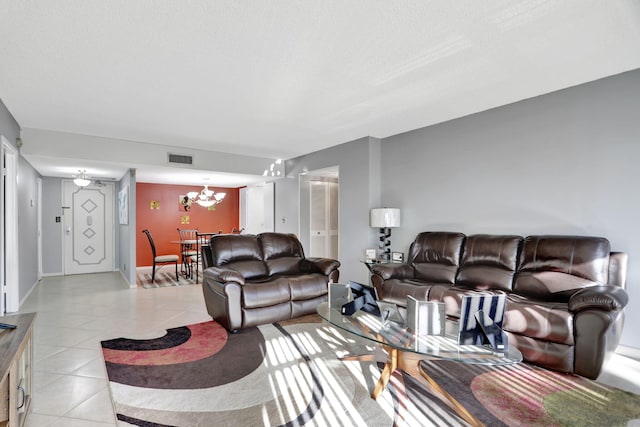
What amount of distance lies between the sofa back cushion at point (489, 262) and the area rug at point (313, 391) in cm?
88

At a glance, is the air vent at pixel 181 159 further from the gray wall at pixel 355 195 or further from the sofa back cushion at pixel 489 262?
the sofa back cushion at pixel 489 262

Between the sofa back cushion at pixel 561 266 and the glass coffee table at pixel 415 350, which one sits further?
the sofa back cushion at pixel 561 266

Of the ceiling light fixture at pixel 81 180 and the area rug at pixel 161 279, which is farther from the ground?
the ceiling light fixture at pixel 81 180

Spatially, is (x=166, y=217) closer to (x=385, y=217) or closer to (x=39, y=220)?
(x=39, y=220)

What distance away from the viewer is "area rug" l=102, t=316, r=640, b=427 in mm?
1947

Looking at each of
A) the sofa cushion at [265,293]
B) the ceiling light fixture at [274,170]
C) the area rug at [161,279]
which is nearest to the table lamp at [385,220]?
the sofa cushion at [265,293]

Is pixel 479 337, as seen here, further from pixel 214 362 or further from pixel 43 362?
pixel 43 362

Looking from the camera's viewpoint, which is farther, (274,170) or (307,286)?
(274,170)

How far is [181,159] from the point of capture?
5.69 meters

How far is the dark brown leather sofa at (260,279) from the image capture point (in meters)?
3.43

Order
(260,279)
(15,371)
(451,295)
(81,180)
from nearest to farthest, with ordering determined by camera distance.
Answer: (15,371)
(451,295)
(260,279)
(81,180)

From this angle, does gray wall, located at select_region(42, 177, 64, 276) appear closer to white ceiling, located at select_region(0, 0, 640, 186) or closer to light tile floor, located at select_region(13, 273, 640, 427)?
light tile floor, located at select_region(13, 273, 640, 427)

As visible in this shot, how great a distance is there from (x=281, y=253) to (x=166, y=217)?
16.5 ft

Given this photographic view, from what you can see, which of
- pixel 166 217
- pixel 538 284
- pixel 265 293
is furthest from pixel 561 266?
pixel 166 217
